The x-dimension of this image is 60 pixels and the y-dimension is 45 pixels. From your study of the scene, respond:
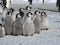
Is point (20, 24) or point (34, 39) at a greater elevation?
point (20, 24)

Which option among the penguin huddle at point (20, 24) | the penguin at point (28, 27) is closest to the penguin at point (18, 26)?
the penguin huddle at point (20, 24)

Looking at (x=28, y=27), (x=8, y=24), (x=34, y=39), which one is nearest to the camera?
(x=34, y=39)

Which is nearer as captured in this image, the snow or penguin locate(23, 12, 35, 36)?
the snow

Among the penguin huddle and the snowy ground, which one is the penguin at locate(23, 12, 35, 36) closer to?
the penguin huddle

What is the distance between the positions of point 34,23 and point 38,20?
157mm

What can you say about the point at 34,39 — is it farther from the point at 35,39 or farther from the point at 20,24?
the point at 20,24

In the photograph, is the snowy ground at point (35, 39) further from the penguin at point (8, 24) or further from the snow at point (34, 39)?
the penguin at point (8, 24)

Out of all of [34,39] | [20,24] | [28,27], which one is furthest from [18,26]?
[34,39]

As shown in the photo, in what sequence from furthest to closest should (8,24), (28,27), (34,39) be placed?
1. (8,24)
2. (28,27)
3. (34,39)

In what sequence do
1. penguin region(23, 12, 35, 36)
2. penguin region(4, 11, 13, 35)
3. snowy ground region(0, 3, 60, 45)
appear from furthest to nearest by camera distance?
penguin region(4, 11, 13, 35), penguin region(23, 12, 35, 36), snowy ground region(0, 3, 60, 45)

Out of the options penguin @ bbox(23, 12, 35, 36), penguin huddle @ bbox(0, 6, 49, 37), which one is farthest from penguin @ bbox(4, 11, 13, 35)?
penguin @ bbox(23, 12, 35, 36)

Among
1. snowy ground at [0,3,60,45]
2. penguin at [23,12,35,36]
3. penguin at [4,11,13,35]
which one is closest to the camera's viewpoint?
snowy ground at [0,3,60,45]

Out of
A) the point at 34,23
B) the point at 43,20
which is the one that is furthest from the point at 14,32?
the point at 43,20

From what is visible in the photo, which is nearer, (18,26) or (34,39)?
(34,39)
